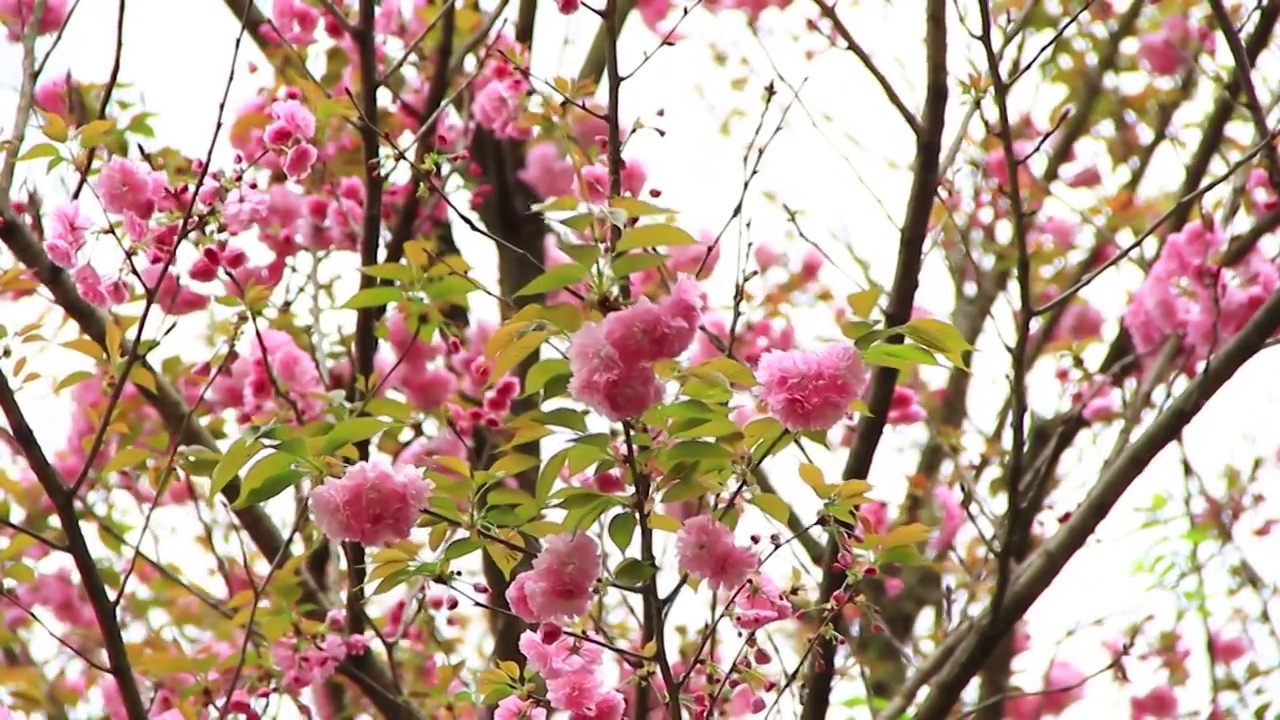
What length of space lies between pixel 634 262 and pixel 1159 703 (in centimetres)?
234

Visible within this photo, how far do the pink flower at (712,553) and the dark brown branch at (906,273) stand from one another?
25 centimetres

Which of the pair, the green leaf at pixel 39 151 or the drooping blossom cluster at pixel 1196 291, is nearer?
the green leaf at pixel 39 151

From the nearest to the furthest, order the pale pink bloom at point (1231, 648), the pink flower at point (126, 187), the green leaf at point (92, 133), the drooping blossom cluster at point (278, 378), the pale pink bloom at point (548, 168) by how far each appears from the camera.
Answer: the green leaf at point (92, 133)
the pink flower at point (126, 187)
the drooping blossom cluster at point (278, 378)
the pale pink bloom at point (548, 168)
the pale pink bloom at point (1231, 648)

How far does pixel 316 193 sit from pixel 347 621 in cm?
89

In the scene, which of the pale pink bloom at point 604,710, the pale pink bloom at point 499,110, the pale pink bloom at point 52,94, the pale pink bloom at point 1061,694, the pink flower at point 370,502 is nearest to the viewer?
the pink flower at point 370,502

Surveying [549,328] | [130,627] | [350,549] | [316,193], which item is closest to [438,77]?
[316,193]

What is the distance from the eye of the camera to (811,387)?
1.05m

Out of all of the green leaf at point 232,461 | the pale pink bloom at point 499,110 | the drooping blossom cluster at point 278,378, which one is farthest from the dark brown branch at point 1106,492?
the pale pink bloom at point 499,110

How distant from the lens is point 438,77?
2.00 metres

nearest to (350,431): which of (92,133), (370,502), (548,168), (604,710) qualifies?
(370,502)

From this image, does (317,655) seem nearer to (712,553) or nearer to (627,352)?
(712,553)

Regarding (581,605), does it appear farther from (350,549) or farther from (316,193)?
(316,193)

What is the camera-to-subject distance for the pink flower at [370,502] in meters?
1.09

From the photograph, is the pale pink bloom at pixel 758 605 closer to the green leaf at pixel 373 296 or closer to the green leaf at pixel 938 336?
the green leaf at pixel 938 336
